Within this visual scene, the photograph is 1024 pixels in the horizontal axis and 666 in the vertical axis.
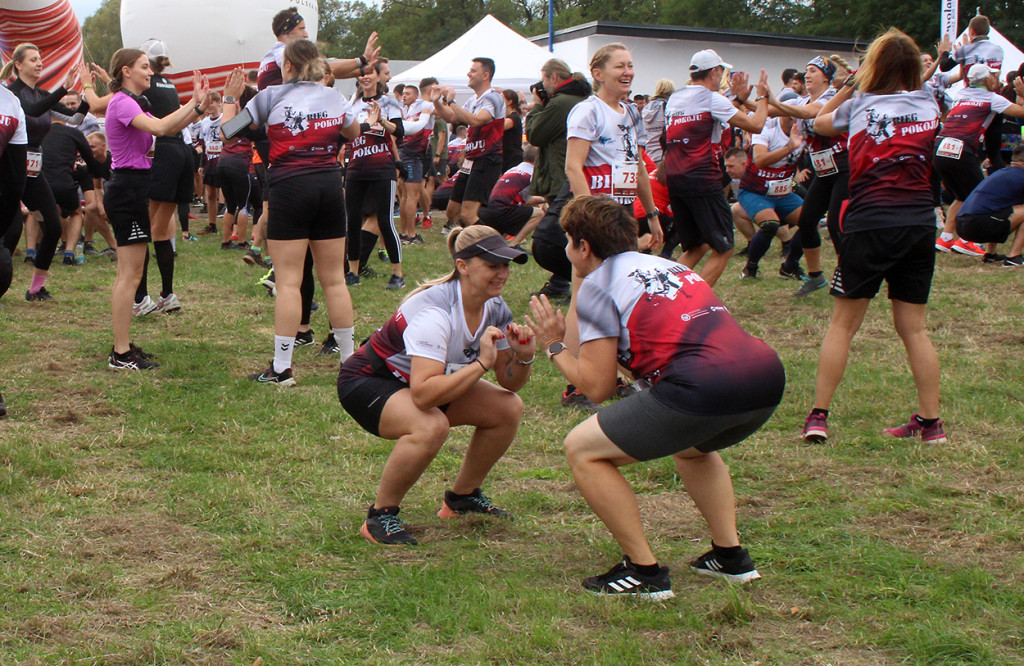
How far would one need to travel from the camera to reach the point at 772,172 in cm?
914

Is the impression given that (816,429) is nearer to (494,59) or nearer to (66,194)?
(66,194)

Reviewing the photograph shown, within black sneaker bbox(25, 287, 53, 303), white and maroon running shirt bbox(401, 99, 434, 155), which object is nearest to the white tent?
white and maroon running shirt bbox(401, 99, 434, 155)

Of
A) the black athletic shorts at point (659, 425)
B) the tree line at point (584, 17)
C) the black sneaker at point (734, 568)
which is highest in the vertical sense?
the tree line at point (584, 17)

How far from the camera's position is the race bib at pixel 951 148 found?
10039mm

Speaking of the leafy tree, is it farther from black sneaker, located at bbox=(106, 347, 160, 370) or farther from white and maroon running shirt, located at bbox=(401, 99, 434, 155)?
black sneaker, located at bbox=(106, 347, 160, 370)

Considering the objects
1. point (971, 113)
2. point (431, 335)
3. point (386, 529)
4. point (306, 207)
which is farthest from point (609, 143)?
point (971, 113)

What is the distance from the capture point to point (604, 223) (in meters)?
3.40

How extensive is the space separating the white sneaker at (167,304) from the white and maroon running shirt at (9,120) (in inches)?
113

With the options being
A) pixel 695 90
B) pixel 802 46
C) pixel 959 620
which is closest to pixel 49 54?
pixel 695 90

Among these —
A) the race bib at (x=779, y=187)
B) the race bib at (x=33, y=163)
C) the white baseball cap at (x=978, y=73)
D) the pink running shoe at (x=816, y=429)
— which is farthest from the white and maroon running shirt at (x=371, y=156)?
the white baseball cap at (x=978, y=73)

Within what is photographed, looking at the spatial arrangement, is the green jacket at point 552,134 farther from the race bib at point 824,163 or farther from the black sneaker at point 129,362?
the black sneaker at point 129,362

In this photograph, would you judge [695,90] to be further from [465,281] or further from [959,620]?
[959,620]

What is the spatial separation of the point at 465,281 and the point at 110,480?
2081mm

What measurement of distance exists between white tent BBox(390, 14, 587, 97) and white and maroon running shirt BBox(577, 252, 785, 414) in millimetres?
18849
